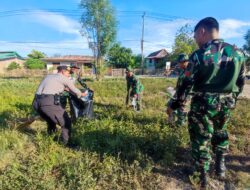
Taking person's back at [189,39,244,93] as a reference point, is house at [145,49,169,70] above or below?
above

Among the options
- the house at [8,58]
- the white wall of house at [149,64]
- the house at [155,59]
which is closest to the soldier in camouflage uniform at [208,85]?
the house at [8,58]

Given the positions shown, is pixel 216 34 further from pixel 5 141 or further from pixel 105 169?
pixel 5 141

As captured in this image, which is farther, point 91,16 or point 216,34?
point 91,16

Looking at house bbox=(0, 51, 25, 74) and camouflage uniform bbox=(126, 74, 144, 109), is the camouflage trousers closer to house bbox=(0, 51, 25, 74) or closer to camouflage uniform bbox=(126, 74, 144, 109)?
camouflage uniform bbox=(126, 74, 144, 109)

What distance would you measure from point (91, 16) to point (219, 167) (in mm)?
24556

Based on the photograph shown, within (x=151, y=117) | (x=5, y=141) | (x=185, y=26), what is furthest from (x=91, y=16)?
(x=5, y=141)

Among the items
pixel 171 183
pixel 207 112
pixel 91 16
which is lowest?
pixel 171 183

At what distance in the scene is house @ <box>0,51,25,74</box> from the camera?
4415cm

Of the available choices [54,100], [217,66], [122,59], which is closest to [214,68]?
[217,66]

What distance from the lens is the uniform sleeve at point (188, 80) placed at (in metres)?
2.55

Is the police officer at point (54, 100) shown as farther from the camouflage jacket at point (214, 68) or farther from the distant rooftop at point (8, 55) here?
the distant rooftop at point (8, 55)

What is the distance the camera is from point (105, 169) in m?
3.19

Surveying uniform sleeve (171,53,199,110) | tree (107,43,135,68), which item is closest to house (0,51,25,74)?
tree (107,43,135,68)

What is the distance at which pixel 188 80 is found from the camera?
2.61m
